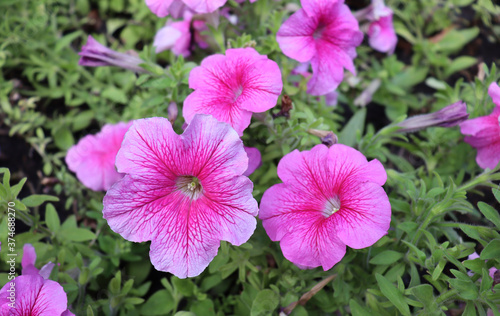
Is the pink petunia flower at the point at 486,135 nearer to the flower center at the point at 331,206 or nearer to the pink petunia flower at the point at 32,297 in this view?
the flower center at the point at 331,206

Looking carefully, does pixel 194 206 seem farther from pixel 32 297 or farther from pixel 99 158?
pixel 99 158

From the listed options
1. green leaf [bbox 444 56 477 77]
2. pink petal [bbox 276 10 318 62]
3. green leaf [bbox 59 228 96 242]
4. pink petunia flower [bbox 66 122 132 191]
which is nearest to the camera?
pink petal [bbox 276 10 318 62]

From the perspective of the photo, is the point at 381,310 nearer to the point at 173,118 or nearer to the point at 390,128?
the point at 390,128

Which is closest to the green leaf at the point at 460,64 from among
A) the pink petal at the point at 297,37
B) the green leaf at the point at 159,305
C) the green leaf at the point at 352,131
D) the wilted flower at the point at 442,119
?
the green leaf at the point at 352,131

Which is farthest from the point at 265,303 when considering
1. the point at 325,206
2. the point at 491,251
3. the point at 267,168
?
the point at 491,251

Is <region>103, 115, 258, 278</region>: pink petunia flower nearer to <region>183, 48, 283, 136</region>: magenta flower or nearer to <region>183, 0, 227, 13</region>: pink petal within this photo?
<region>183, 48, 283, 136</region>: magenta flower

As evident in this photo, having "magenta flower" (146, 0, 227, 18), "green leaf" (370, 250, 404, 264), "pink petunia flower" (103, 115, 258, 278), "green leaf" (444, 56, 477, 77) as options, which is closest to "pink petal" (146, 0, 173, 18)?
"magenta flower" (146, 0, 227, 18)
